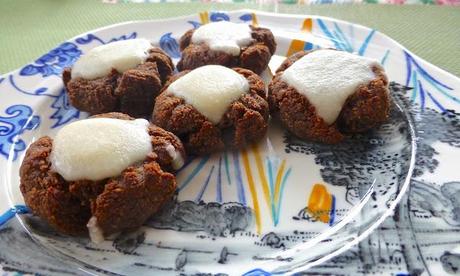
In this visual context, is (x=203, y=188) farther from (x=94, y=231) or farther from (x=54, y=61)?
(x=54, y=61)

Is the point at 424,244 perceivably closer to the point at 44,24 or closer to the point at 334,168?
the point at 334,168

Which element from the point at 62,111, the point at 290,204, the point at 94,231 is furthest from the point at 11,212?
the point at 290,204

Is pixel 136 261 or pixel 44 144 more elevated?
pixel 44 144

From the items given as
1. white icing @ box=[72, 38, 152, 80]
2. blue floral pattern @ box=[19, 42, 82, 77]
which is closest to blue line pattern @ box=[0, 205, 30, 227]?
white icing @ box=[72, 38, 152, 80]

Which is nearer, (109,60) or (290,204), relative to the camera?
(290,204)

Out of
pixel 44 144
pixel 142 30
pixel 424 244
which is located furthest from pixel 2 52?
pixel 424 244

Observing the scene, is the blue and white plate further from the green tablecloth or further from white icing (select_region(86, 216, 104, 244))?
the green tablecloth
